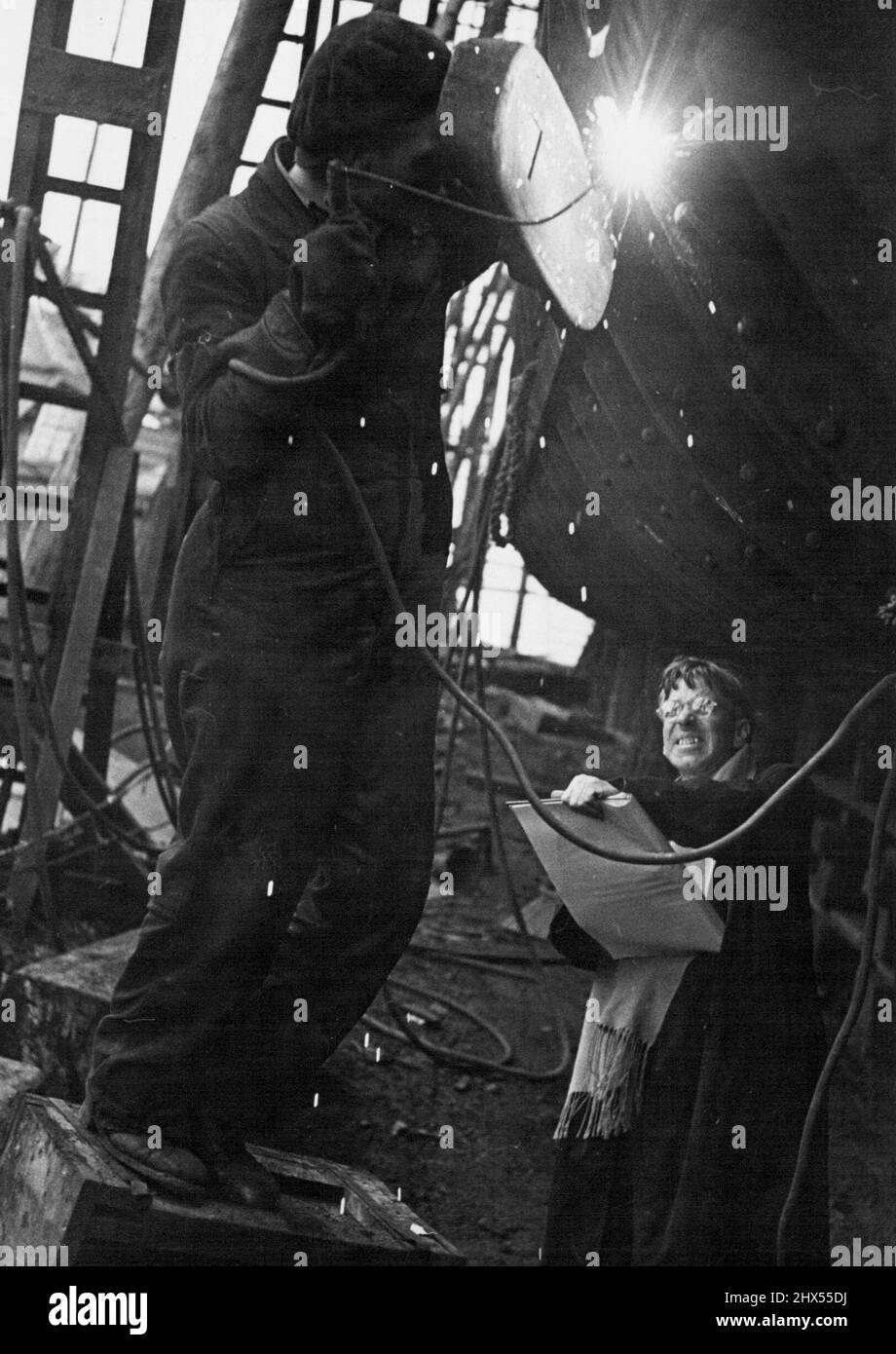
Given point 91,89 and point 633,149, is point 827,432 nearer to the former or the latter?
point 633,149

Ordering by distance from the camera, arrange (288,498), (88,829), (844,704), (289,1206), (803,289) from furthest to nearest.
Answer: (88,829), (844,704), (803,289), (289,1206), (288,498)

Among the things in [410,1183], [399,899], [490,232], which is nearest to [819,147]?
[490,232]

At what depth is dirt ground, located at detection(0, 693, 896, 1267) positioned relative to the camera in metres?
3.10

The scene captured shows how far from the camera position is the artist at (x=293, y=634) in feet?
6.55

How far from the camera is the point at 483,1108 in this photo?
374cm

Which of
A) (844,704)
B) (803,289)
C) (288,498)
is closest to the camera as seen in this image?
(288,498)

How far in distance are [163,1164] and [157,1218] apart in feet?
0.25

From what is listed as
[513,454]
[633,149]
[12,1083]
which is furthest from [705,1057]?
[513,454]

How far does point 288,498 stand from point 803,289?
1.16 meters

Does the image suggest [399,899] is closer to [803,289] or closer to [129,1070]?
[129,1070]

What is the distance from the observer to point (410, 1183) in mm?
3299

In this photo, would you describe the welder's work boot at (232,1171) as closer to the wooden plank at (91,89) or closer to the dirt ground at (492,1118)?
the dirt ground at (492,1118)

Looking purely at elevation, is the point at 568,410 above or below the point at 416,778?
above

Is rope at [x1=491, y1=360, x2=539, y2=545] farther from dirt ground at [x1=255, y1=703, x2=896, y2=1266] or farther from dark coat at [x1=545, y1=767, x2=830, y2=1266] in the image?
dark coat at [x1=545, y1=767, x2=830, y2=1266]
